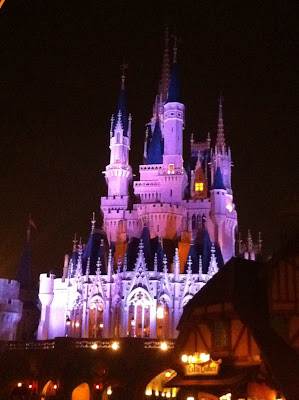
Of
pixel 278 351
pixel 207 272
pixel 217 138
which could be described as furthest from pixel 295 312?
pixel 217 138

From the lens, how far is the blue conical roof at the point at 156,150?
2810 inches

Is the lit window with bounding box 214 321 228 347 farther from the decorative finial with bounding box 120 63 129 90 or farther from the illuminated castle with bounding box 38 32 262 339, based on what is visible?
the decorative finial with bounding box 120 63 129 90

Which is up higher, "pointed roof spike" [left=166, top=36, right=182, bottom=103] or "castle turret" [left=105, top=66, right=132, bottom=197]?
"pointed roof spike" [left=166, top=36, right=182, bottom=103]

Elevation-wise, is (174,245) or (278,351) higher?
(174,245)

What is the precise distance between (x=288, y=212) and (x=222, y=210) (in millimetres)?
27183

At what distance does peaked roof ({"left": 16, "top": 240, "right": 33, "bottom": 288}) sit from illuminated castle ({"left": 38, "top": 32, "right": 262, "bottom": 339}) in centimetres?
1419

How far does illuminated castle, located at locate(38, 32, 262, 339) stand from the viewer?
54.5 meters

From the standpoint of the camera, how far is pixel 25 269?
78.8 metres

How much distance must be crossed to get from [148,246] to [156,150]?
18.1 meters

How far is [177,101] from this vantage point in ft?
230

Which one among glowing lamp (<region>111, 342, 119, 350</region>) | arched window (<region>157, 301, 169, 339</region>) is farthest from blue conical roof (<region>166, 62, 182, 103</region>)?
glowing lamp (<region>111, 342, 119, 350</region>)

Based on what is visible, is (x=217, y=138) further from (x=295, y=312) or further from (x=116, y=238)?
(x=295, y=312)

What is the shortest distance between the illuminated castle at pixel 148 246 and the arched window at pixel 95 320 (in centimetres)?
10

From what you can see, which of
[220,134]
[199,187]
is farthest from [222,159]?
[199,187]
